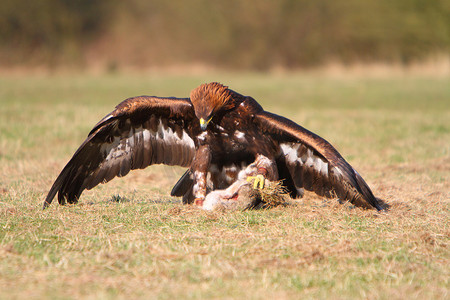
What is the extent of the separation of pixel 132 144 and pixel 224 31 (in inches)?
1336

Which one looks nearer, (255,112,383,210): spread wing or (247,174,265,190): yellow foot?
(255,112,383,210): spread wing

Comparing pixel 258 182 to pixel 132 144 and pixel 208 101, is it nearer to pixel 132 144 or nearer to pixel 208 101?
pixel 208 101

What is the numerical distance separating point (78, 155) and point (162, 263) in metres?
2.21

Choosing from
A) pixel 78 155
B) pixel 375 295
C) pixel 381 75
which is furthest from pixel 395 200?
pixel 381 75

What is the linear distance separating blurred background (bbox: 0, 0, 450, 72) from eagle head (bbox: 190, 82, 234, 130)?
97.3 feet

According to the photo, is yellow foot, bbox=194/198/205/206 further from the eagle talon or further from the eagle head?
the eagle head

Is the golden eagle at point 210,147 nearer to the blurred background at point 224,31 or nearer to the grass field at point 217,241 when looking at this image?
the grass field at point 217,241

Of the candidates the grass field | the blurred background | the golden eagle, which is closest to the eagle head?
the golden eagle

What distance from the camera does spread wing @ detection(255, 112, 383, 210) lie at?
5.85 metres

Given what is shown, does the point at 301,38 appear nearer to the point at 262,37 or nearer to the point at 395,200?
the point at 262,37

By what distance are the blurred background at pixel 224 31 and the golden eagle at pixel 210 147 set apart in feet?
95.7

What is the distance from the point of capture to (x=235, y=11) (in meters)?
39.2

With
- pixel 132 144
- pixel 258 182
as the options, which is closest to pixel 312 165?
pixel 258 182

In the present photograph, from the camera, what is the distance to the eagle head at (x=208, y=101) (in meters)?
5.96
